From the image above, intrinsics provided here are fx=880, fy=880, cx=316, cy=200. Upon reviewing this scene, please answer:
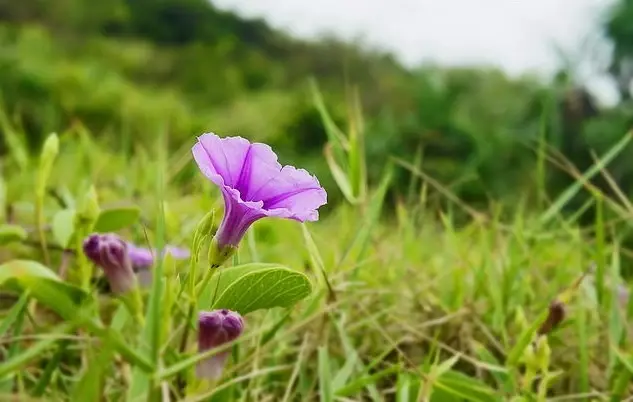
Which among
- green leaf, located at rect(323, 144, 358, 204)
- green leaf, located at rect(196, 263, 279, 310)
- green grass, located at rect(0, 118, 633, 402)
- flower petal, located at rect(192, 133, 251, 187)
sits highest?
flower petal, located at rect(192, 133, 251, 187)

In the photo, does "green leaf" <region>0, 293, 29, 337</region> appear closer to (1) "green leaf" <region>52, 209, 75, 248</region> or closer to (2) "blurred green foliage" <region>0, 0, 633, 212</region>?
(1) "green leaf" <region>52, 209, 75, 248</region>

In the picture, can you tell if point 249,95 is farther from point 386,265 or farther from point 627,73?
point 386,265

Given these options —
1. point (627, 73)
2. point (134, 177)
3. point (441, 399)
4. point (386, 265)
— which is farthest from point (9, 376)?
point (627, 73)

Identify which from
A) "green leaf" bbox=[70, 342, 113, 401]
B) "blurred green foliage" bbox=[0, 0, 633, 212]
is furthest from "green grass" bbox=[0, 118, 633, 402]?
"blurred green foliage" bbox=[0, 0, 633, 212]

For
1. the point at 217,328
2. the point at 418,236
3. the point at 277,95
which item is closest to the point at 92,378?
the point at 217,328

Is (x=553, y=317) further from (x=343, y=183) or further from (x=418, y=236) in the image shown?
(x=418, y=236)

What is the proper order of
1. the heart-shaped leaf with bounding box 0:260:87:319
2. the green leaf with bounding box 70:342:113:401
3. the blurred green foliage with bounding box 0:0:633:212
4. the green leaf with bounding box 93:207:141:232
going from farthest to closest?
the blurred green foliage with bounding box 0:0:633:212, the green leaf with bounding box 93:207:141:232, the heart-shaped leaf with bounding box 0:260:87:319, the green leaf with bounding box 70:342:113:401

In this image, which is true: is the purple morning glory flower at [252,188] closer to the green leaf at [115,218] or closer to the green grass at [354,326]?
the green grass at [354,326]
